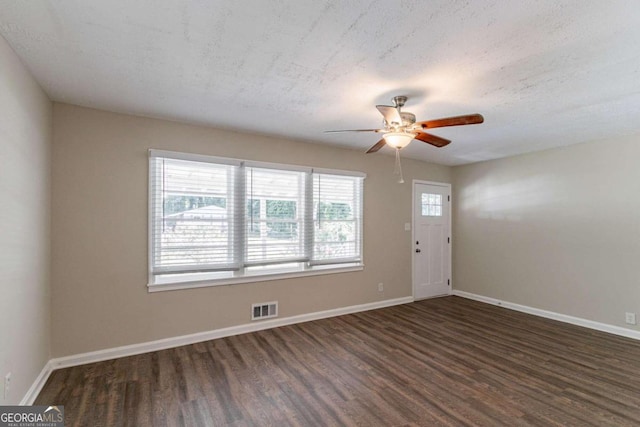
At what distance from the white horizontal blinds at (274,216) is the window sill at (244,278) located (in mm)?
168

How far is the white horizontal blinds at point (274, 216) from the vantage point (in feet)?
12.5

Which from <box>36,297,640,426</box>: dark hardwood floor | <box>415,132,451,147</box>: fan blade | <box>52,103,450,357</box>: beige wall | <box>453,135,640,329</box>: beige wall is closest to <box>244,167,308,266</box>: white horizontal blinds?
<box>52,103,450,357</box>: beige wall

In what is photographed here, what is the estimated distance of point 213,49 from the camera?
1979mm

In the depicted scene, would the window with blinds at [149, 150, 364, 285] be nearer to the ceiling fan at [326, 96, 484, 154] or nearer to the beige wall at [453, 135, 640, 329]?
Result: the ceiling fan at [326, 96, 484, 154]

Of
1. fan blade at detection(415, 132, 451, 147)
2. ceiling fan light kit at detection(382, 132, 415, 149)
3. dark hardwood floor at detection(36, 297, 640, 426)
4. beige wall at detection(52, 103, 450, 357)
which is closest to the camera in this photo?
dark hardwood floor at detection(36, 297, 640, 426)

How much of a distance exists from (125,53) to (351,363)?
3.22 meters

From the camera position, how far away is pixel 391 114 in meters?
2.37

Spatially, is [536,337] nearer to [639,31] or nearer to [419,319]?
[419,319]

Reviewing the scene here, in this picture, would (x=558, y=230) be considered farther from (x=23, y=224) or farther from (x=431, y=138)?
(x=23, y=224)

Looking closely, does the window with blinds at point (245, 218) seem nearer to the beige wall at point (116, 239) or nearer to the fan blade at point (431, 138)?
the beige wall at point (116, 239)

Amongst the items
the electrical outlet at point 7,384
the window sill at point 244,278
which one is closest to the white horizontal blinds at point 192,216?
the window sill at point 244,278

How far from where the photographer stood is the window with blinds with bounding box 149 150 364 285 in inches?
131

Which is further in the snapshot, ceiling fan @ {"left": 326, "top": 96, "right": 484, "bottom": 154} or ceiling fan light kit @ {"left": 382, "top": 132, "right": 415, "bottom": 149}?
ceiling fan light kit @ {"left": 382, "top": 132, "right": 415, "bottom": 149}

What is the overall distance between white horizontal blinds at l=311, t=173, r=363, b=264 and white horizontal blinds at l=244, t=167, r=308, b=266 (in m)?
0.24
